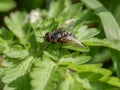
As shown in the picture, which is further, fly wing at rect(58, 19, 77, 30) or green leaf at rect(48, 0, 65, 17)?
green leaf at rect(48, 0, 65, 17)

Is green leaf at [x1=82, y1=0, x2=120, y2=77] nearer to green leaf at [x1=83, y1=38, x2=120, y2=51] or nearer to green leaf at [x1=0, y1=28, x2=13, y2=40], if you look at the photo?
green leaf at [x1=83, y1=38, x2=120, y2=51]

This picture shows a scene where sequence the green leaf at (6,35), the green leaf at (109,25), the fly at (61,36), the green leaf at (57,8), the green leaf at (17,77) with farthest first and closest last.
Answer: the green leaf at (57,8) < the green leaf at (6,35) < the green leaf at (109,25) < the fly at (61,36) < the green leaf at (17,77)

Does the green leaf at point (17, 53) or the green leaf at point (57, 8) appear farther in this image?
the green leaf at point (57, 8)

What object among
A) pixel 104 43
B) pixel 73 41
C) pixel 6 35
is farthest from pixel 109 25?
pixel 6 35

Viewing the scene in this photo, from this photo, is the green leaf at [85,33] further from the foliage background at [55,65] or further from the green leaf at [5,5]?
the green leaf at [5,5]

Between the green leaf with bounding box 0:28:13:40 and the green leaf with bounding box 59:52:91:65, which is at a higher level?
the green leaf with bounding box 0:28:13:40

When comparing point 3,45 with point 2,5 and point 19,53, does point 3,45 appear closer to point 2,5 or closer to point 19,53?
point 19,53

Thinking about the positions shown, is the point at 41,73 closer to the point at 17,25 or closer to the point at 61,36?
the point at 61,36

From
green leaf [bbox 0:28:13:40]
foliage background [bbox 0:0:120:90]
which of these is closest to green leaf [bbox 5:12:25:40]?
green leaf [bbox 0:28:13:40]

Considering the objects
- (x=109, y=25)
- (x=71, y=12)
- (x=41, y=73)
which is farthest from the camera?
(x=71, y=12)

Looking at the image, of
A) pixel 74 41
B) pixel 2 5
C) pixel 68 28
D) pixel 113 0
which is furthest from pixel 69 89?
pixel 2 5

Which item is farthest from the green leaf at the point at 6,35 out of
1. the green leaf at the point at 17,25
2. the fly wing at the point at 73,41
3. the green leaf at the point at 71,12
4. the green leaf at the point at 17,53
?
the fly wing at the point at 73,41
